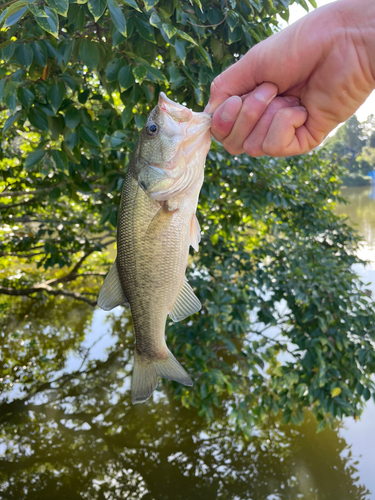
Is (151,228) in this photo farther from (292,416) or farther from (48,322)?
(48,322)

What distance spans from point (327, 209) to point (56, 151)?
14.6 feet

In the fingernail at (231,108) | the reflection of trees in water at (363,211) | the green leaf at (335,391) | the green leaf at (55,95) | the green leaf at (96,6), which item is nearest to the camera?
the fingernail at (231,108)

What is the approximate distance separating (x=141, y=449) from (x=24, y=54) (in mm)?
4540

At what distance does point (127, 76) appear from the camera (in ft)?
6.14

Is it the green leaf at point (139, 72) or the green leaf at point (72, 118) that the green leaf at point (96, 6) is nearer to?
the green leaf at point (139, 72)

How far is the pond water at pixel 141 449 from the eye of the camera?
437cm

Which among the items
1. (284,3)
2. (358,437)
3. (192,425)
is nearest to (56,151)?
(284,3)

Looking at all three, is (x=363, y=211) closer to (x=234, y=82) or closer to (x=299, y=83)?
(x=299, y=83)

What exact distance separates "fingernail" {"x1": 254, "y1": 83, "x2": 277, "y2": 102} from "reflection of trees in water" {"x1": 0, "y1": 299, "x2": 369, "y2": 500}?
4.24 m

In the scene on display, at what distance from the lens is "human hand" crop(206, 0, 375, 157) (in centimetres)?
131

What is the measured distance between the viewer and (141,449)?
488cm

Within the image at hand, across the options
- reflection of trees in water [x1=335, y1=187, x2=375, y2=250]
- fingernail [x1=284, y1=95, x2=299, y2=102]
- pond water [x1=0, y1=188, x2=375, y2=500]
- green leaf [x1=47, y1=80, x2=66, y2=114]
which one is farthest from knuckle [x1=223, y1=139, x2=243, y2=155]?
reflection of trees in water [x1=335, y1=187, x2=375, y2=250]

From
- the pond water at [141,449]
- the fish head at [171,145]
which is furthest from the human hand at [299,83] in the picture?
the pond water at [141,449]

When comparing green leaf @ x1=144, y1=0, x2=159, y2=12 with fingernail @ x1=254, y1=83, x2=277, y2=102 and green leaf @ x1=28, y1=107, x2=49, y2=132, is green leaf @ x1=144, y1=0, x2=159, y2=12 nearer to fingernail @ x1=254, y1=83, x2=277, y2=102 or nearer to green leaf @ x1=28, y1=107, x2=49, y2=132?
fingernail @ x1=254, y1=83, x2=277, y2=102
